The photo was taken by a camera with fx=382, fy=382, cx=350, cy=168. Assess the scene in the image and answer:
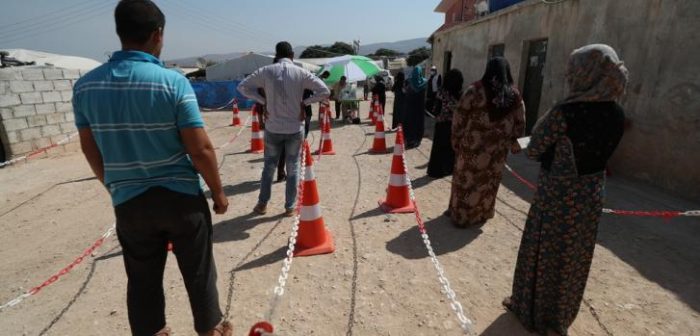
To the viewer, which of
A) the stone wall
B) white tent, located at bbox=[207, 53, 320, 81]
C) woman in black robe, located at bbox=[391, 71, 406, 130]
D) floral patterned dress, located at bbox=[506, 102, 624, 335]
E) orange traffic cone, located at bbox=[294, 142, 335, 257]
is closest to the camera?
floral patterned dress, located at bbox=[506, 102, 624, 335]

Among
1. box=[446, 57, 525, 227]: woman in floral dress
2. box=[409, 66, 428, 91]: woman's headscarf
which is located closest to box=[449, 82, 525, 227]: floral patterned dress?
box=[446, 57, 525, 227]: woman in floral dress

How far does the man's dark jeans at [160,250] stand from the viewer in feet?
6.41

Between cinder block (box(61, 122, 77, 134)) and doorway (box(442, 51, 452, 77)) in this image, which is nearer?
cinder block (box(61, 122, 77, 134))

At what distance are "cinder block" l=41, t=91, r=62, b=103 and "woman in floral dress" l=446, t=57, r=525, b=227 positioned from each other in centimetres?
936

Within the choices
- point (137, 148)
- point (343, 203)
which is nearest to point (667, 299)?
point (343, 203)

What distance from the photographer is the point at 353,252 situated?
384 centimetres

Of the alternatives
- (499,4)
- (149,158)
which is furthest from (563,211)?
(499,4)

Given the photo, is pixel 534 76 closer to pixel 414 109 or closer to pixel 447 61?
pixel 414 109

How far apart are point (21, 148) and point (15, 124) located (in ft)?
1.73

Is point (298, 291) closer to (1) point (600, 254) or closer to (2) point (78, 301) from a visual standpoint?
(2) point (78, 301)

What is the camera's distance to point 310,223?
3750mm

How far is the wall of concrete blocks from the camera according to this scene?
8.02 meters

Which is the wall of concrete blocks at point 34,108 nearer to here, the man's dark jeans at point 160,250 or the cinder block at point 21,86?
the cinder block at point 21,86

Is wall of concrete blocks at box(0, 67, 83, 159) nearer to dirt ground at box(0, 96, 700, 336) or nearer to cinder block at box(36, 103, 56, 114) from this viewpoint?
cinder block at box(36, 103, 56, 114)
